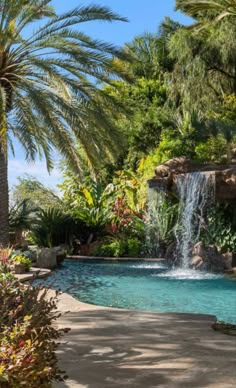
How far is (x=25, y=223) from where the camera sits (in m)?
19.0

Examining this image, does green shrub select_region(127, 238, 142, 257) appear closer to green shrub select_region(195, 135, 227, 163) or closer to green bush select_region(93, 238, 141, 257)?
green bush select_region(93, 238, 141, 257)

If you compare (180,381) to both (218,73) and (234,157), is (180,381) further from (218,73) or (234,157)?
(218,73)

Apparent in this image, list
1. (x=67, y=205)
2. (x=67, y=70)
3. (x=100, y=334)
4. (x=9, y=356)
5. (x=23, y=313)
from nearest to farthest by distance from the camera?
1. (x=9, y=356)
2. (x=23, y=313)
3. (x=100, y=334)
4. (x=67, y=70)
5. (x=67, y=205)

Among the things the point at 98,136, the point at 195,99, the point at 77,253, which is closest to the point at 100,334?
the point at 98,136

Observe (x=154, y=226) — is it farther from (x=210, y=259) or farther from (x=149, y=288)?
(x=149, y=288)

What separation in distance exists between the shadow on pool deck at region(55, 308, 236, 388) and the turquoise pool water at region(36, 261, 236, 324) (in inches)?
37.9

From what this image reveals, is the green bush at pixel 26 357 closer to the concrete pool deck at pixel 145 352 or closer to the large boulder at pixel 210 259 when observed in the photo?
the concrete pool deck at pixel 145 352

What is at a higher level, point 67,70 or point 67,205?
point 67,70

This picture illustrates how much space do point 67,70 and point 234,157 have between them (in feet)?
30.3

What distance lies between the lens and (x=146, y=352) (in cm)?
470

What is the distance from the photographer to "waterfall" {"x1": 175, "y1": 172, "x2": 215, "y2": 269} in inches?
651

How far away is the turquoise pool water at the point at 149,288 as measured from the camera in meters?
9.00

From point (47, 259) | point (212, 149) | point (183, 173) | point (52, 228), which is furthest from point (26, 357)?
point (212, 149)

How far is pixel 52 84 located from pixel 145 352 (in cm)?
961
